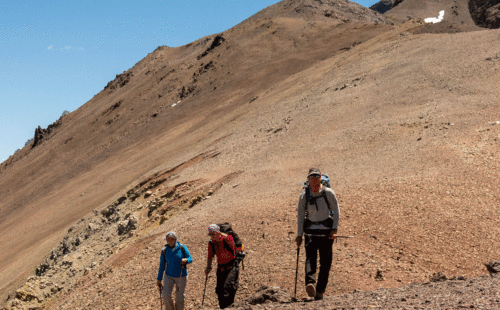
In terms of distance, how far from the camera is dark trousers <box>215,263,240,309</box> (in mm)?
6789

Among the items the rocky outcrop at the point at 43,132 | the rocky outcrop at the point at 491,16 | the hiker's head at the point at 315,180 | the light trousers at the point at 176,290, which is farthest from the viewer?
the rocky outcrop at the point at 43,132

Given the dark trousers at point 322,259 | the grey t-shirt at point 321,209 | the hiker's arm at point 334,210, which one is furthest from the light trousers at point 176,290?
the hiker's arm at point 334,210

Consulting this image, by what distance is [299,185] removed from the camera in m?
13.9

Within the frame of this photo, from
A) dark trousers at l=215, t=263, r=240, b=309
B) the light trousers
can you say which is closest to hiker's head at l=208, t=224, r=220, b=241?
dark trousers at l=215, t=263, r=240, b=309

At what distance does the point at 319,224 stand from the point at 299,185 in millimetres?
7761

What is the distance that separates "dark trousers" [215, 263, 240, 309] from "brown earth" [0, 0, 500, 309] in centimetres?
153

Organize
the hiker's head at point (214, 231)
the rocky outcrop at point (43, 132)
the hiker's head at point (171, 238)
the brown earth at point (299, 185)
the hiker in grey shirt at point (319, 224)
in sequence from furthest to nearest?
1. the rocky outcrop at point (43, 132)
2. the brown earth at point (299, 185)
3. the hiker's head at point (171, 238)
4. the hiker's head at point (214, 231)
5. the hiker in grey shirt at point (319, 224)

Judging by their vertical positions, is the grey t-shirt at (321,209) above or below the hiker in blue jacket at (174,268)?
above

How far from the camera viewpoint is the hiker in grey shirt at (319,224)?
6039 mm

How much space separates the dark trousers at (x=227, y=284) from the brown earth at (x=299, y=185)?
1.53 metres

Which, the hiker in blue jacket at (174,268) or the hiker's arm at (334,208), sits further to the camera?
the hiker in blue jacket at (174,268)

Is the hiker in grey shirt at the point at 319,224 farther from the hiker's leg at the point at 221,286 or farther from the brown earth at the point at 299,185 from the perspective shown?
the hiker's leg at the point at 221,286

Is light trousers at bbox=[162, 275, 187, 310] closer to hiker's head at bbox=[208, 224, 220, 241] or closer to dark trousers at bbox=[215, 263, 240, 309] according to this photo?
dark trousers at bbox=[215, 263, 240, 309]

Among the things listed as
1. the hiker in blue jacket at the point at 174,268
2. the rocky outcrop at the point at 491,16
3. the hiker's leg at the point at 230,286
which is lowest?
the hiker's leg at the point at 230,286
